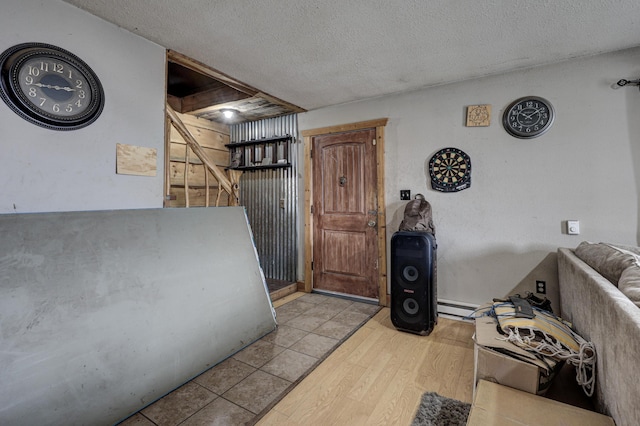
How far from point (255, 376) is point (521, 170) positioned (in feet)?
9.53

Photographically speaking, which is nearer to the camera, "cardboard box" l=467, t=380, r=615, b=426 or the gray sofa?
the gray sofa

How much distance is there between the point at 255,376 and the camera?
2.05 m

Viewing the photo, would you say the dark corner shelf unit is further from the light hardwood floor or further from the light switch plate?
the light switch plate

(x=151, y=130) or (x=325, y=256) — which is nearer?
(x=151, y=130)

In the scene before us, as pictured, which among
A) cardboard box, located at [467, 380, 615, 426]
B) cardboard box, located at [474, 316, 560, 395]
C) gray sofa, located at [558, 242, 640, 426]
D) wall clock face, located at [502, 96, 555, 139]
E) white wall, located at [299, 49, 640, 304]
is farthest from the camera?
wall clock face, located at [502, 96, 555, 139]

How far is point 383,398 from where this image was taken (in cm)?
184

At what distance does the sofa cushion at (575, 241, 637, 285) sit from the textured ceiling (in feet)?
5.09

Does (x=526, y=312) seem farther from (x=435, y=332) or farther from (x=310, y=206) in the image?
(x=310, y=206)

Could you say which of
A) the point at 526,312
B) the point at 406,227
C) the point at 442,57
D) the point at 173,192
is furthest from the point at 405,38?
the point at 173,192

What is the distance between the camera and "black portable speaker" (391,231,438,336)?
2680 millimetres

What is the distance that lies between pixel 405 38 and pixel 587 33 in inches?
52.1

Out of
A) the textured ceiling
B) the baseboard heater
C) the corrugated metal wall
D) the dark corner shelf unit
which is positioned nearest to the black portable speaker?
the baseboard heater

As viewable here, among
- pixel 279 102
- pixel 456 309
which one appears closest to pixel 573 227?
pixel 456 309

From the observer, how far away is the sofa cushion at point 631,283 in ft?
4.03
